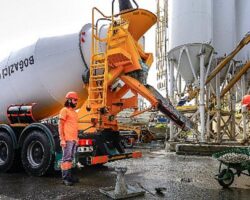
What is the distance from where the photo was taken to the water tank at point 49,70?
743 centimetres

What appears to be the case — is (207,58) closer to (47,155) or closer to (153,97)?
(153,97)

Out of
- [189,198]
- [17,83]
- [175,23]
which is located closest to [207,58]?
[175,23]

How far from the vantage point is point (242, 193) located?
5219 mm

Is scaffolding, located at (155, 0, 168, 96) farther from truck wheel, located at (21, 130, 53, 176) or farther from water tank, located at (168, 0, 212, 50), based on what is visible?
truck wheel, located at (21, 130, 53, 176)

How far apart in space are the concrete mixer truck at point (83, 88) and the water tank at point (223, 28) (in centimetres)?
812

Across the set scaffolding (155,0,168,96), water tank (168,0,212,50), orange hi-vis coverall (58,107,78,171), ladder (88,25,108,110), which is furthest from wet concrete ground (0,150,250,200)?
scaffolding (155,0,168,96)

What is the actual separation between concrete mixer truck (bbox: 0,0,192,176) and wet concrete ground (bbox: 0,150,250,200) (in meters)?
0.45

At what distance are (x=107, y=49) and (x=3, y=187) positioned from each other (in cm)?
341

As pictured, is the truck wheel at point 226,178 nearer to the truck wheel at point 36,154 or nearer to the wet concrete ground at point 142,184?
the wet concrete ground at point 142,184

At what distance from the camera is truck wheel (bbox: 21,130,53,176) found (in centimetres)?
659

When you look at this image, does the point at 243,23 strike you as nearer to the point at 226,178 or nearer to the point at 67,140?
the point at 226,178

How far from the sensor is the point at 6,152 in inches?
304

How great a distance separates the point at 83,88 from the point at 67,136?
6.20 ft

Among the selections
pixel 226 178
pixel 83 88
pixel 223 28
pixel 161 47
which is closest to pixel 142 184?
pixel 226 178
